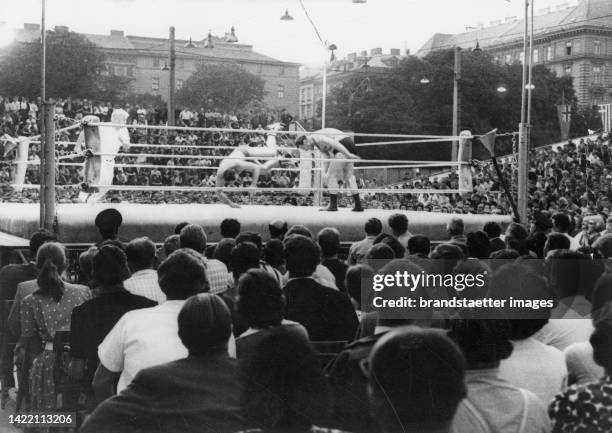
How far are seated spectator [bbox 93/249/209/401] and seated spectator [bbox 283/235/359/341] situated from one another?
0.77m

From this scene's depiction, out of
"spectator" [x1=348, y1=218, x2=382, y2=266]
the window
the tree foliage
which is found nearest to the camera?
"spectator" [x1=348, y1=218, x2=382, y2=266]

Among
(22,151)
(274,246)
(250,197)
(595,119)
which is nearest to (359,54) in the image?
(595,119)

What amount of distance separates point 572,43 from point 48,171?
1986 inches

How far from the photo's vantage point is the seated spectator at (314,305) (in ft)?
13.6

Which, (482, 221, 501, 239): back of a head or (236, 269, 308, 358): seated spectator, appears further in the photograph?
(482, 221, 501, 239): back of a head

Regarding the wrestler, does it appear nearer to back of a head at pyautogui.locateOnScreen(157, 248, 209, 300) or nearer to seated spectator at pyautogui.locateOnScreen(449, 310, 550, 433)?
back of a head at pyautogui.locateOnScreen(157, 248, 209, 300)

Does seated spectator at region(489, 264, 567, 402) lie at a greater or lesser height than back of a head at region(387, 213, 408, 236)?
lesser

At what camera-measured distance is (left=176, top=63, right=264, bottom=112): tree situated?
213 ft

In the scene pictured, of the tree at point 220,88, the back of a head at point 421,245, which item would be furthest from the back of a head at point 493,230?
the tree at point 220,88

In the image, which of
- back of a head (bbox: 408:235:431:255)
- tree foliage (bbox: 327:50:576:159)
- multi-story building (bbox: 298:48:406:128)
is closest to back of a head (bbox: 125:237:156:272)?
back of a head (bbox: 408:235:431:255)

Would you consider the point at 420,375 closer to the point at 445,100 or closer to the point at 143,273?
the point at 143,273

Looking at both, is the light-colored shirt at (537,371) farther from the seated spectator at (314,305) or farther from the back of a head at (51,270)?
the back of a head at (51,270)

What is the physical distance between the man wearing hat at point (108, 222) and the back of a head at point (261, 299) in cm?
388

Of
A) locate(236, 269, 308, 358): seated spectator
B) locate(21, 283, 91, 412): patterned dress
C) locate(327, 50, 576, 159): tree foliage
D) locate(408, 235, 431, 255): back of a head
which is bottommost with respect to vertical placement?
locate(21, 283, 91, 412): patterned dress
